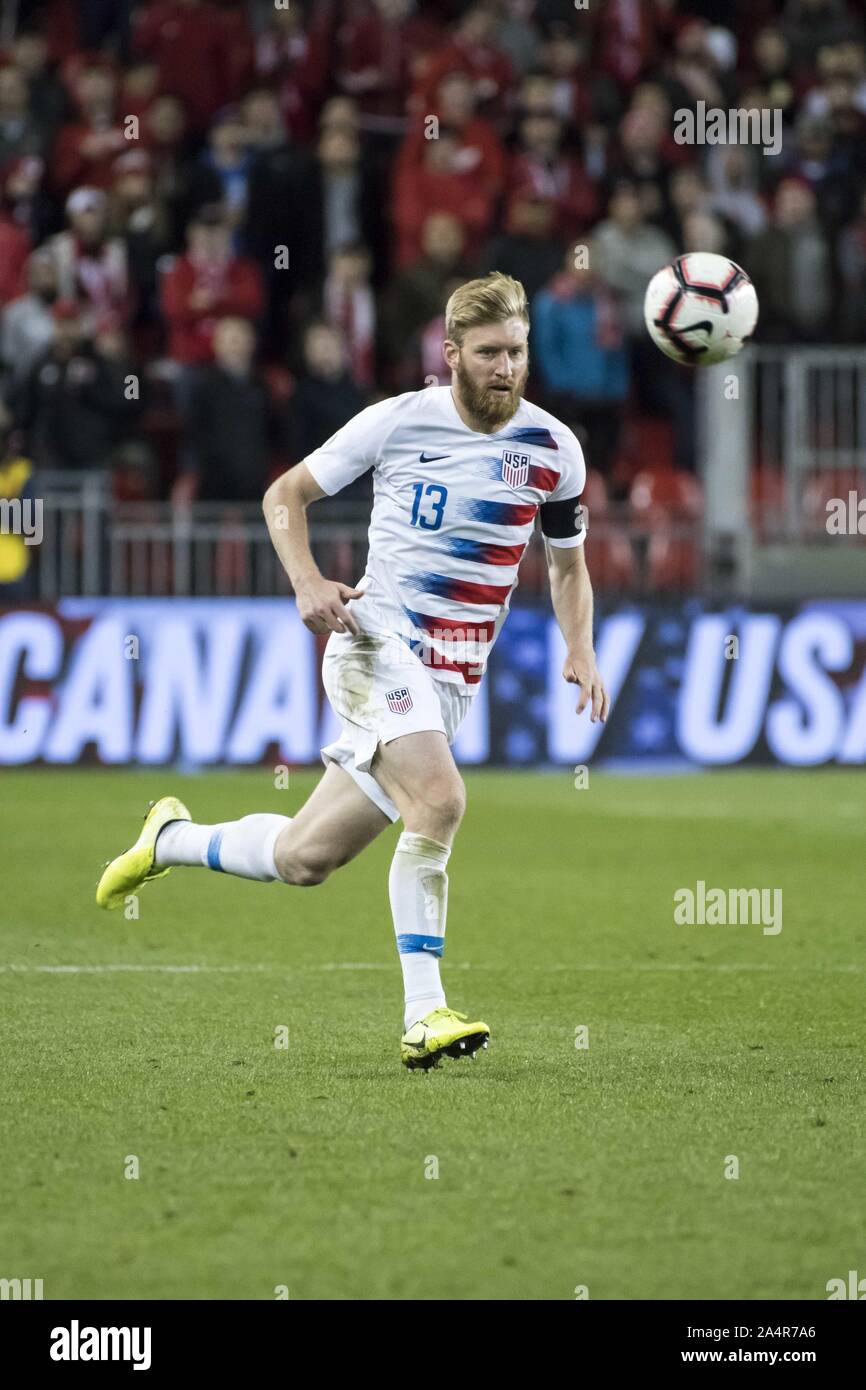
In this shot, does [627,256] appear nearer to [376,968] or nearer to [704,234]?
[704,234]

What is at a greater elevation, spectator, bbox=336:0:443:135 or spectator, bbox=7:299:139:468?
spectator, bbox=336:0:443:135

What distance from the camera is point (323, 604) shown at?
629 cm

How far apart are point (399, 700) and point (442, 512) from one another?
58 cm

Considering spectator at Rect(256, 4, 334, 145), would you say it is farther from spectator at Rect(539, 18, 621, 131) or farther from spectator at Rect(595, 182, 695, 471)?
spectator at Rect(595, 182, 695, 471)

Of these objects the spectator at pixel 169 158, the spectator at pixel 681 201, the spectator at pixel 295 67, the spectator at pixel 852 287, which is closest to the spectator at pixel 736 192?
the spectator at pixel 681 201

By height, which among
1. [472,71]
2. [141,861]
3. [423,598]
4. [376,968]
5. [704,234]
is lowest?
[376,968]

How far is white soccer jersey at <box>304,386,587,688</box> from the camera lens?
6586mm

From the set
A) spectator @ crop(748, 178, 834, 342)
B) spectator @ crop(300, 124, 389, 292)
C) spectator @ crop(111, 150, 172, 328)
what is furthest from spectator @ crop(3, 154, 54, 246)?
spectator @ crop(748, 178, 834, 342)

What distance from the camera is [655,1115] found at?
18.8ft

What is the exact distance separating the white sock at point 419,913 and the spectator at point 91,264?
11033 millimetres

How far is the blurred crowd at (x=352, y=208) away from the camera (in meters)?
16.3

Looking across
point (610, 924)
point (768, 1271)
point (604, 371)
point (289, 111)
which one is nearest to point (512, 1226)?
point (768, 1271)

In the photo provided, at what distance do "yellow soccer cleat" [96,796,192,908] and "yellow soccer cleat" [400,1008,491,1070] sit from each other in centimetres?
139

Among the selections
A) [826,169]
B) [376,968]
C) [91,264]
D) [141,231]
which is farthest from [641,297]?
[376,968]
